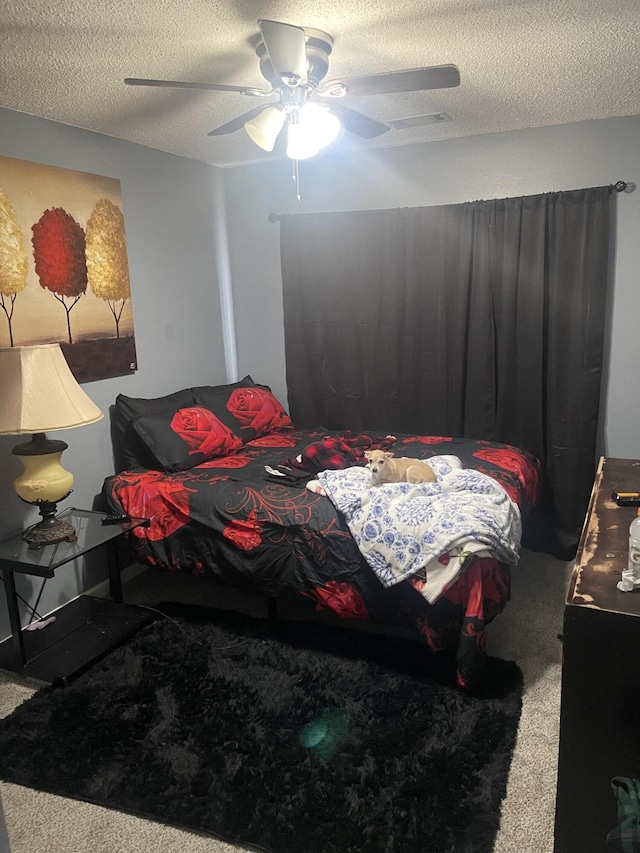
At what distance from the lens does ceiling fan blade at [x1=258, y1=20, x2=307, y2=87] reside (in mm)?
1681

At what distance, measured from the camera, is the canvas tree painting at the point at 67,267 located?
2.64 meters

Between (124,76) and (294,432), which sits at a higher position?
(124,76)

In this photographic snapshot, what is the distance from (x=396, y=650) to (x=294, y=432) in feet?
5.40

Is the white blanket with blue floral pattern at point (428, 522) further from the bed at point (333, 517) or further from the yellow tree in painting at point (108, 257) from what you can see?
the yellow tree in painting at point (108, 257)

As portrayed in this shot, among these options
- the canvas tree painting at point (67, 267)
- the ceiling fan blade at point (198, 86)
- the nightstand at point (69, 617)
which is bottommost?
the nightstand at point (69, 617)

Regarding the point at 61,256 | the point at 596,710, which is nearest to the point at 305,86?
the point at 61,256

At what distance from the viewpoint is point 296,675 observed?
7.77 feet

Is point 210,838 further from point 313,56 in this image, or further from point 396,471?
point 313,56

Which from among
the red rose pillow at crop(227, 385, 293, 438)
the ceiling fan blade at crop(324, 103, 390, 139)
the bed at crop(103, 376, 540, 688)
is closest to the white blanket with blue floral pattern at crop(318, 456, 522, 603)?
the bed at crop(103, 376, 540, 688)

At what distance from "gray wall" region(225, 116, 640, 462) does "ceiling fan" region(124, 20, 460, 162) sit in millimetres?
1165

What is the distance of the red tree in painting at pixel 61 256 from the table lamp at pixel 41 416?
55cm

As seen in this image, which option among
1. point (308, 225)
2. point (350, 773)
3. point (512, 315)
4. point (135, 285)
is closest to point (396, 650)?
point (350, 773)

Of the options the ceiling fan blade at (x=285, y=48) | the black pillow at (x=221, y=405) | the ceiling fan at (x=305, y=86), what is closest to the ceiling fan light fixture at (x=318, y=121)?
the ceiling fan at (x=305, y=86)

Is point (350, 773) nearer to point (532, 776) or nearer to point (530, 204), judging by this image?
point (532, 776)
